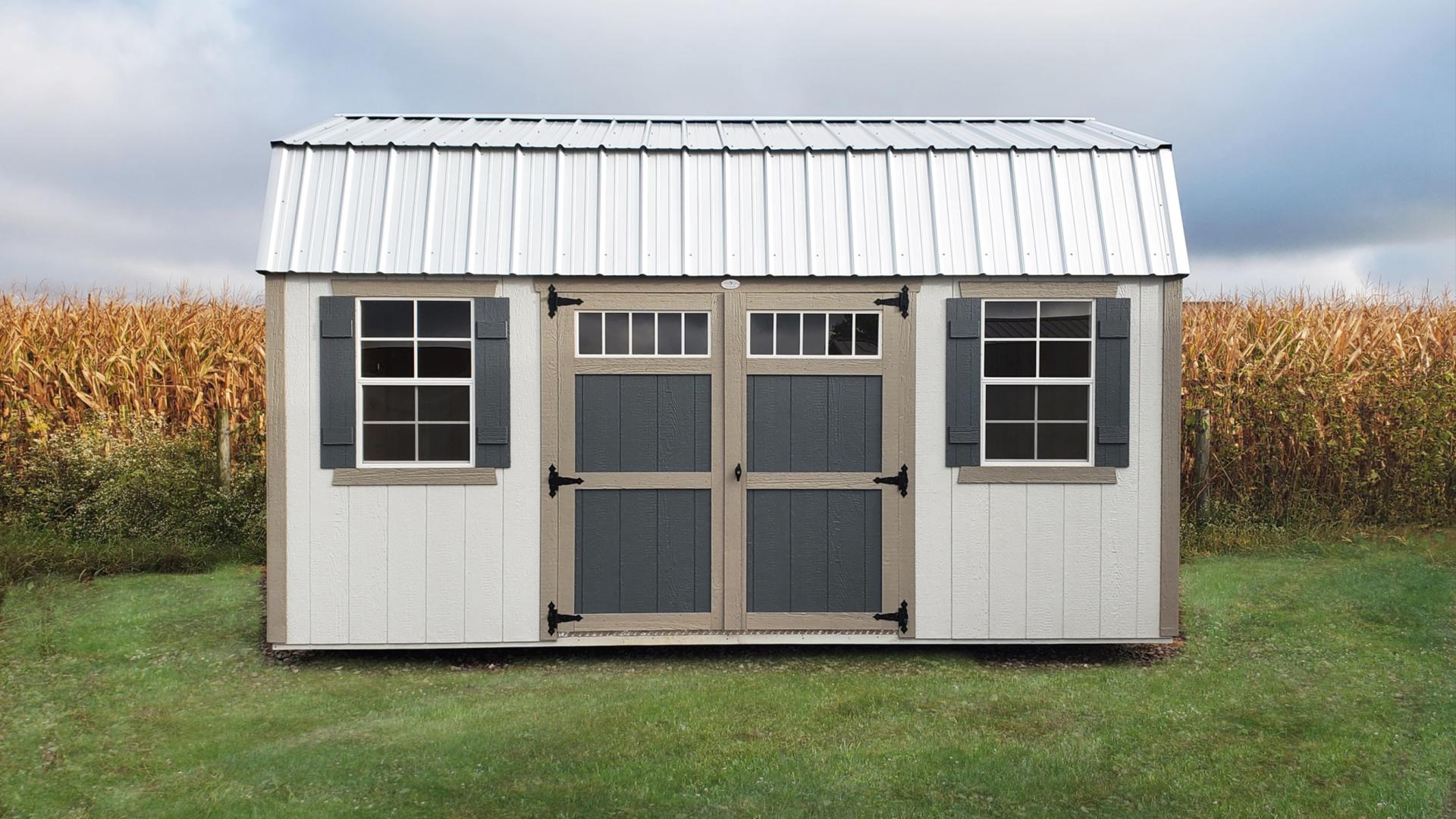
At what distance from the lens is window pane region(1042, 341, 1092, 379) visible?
5.97 metres

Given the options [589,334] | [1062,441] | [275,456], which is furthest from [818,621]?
[275,456]

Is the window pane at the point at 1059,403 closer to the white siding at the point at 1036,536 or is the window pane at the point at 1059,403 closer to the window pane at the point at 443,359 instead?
the white siding at the point at 1036,536

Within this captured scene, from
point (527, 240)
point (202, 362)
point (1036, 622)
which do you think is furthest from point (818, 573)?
point (202, 362)

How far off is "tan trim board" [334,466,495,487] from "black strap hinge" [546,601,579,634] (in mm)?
885

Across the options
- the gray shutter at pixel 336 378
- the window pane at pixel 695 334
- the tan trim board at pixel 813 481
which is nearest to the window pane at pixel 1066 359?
the tan trim board at pixel 813 481

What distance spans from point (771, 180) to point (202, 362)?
7437mm

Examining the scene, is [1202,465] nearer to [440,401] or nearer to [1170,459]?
[1170,459]

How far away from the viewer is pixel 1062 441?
236 inches

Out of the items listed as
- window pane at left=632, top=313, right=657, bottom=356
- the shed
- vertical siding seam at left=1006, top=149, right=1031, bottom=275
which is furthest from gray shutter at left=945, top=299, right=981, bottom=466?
window pane at left=632, top=313, right=657, bottom=356

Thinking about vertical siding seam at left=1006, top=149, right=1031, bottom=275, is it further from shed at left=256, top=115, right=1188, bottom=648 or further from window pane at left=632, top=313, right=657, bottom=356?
window pane at left=632, top=313, right=657, bottom=356

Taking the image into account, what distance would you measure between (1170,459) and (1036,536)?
39.0 inches

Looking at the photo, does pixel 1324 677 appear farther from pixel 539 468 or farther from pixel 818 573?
Result: pixel 539 468

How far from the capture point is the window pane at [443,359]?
587 cm

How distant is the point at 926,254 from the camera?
19.4ft
